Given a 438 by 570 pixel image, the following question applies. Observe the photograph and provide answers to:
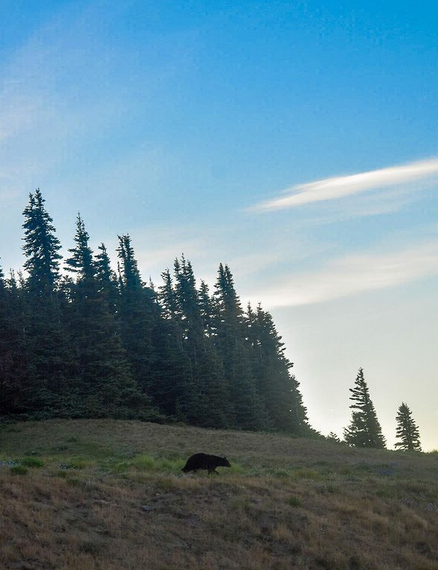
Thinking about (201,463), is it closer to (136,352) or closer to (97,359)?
(97,359)

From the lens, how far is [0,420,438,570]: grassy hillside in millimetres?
11500

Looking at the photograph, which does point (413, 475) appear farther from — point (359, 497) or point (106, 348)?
point (106, 348)

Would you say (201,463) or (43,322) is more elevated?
(43,322)

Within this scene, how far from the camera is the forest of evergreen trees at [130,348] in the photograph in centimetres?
4553

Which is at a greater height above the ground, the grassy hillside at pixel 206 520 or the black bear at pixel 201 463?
the black bear at pixel 201 463

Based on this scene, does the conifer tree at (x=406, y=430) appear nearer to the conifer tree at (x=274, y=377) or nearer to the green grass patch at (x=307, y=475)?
the conifer tree at (x=274, y=377)

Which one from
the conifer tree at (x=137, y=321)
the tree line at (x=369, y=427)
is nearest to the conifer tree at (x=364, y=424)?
the tree line at (x=369, y=427)

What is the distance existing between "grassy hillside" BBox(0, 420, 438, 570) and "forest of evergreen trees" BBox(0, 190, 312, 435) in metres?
25.6

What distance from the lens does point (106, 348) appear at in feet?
163

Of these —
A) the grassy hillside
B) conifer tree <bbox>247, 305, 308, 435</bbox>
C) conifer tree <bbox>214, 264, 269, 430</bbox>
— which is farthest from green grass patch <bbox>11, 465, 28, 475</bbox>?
conifer tree <bbox>247, 305, 308, 435</bbox>

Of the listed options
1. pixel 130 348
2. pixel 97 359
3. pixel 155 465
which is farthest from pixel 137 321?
pixel 155 465

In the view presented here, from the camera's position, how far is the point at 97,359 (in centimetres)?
4912

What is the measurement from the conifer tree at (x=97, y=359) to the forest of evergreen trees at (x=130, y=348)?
0.10 meters

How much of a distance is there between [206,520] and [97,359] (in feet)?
120
